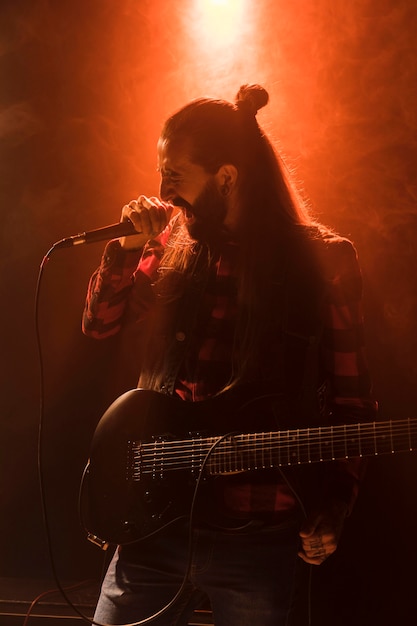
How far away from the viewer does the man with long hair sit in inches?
47.4

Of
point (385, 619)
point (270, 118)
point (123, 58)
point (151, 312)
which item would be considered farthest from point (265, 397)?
point (123, 58)

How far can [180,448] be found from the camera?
4.20ft

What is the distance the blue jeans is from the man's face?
74 centimetres

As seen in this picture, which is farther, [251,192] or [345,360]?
[251,192]

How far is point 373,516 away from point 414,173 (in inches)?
43.7

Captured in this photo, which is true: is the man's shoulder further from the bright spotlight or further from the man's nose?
the bright spotlight

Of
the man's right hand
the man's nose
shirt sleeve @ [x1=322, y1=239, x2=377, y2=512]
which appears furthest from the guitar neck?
the man's nose

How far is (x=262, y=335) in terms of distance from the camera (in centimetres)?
135

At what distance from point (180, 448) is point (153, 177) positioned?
1196 mm

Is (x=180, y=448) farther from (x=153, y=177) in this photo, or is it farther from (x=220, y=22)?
(x=220, y=22)

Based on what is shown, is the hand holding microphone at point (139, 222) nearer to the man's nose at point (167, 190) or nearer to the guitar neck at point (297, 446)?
the man's nose at point (167, 190)

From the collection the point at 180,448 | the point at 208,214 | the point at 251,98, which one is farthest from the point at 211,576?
A: the point at 251,98

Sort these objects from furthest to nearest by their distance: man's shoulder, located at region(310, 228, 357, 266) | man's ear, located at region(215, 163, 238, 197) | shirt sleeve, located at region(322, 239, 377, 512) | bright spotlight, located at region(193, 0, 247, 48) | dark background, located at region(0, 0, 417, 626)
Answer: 1. bright spotlight, located at region(193, 0, 247, 48)
2. dark background, located at region(0, 0, 417, 626)
3. man's ear, located at region(215, 163, 238, 197)
4. man's shoulder, located at region(310, 228, 357, 266)
5. shirt sleeve, located at region(322, 239, 377, 512)

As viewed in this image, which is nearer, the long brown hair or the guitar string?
the guitar string
